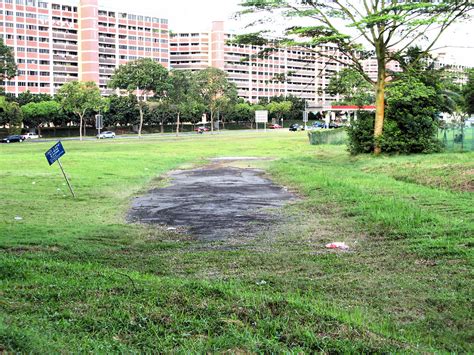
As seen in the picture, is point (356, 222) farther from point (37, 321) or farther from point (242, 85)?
point (242, 85)

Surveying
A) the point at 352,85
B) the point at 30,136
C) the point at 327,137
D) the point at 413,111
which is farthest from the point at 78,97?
the point at 413,111

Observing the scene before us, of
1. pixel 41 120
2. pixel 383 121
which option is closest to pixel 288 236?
pixel 383 121

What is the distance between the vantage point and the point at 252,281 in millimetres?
8211

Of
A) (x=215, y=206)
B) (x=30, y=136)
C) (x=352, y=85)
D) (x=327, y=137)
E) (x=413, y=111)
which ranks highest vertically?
(x=352, y=85)

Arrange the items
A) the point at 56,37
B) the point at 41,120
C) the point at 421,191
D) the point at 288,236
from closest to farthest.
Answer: the point at 288,236
the point at 421,191
the point at 41,120
the point at 56,37

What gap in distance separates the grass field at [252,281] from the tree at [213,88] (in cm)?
9319

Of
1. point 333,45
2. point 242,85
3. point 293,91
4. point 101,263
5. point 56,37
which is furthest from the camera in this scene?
point 293,91

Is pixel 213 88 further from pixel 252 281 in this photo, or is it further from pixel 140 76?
pixel 252 281

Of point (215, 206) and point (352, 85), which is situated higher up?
point (352, 85)

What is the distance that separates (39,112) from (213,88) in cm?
3136

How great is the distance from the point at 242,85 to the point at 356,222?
6509 inches

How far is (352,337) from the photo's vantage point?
205 inches

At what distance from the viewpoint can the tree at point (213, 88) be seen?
10900 cm

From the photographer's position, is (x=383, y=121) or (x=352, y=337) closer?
(x=352, y=337)
